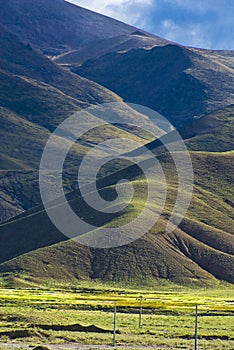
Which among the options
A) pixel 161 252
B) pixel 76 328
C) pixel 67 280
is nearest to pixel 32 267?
pixel 67 280

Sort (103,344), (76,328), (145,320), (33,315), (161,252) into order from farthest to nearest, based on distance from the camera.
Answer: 1. (161,252)
2. (145,320)
3. (33,315)
4. (76,328)
5. (103,344)

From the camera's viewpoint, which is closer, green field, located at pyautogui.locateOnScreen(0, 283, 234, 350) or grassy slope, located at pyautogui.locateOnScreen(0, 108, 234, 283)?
green field, located at pyautogui.locateOnScreen(0, 283, 234, 350)

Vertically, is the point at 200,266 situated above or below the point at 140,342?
above

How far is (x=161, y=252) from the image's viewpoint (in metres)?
151

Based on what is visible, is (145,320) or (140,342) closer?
(140,342)

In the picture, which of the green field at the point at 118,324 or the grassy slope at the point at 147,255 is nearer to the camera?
the green field at the point at 118,324

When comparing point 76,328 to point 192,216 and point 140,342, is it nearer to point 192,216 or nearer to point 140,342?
point 140,342

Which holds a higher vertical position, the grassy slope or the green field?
the grassy slope

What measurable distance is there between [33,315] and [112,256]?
262 ft

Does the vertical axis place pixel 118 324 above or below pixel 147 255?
below

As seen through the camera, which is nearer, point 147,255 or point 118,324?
point 118,324

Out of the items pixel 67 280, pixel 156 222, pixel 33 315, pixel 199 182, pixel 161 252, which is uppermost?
pixel 199 182

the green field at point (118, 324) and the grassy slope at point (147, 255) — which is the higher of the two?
the grassy slope at point (147, 255)

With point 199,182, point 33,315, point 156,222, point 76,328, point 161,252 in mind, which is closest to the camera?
point 76,328
